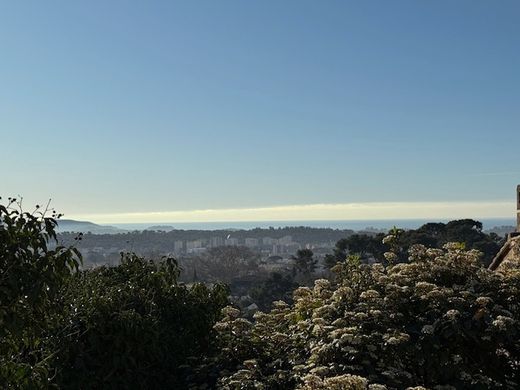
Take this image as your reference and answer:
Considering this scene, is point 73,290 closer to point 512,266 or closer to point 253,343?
point 253,343

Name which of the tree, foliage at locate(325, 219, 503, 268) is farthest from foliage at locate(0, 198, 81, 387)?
the tree

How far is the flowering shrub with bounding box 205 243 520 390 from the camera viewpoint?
6.45m

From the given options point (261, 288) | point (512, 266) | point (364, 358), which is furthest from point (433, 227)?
point (364, 358)

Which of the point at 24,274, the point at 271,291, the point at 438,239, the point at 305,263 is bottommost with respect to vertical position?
the point at 271,291

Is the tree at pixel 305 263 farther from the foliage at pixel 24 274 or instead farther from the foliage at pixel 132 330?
the foliage at pixel 24 274

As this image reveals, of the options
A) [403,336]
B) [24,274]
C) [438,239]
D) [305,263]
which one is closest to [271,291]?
[305,263]

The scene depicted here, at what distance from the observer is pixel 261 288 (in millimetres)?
52281

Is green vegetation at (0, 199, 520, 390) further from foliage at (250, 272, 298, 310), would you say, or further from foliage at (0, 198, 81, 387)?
foliage at (250, 272, 298, 310)

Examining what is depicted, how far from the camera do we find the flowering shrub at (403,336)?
6.45m

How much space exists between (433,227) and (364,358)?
43.1m

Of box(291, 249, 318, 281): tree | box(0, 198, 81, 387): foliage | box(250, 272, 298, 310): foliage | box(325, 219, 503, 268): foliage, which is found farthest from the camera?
box(291, 249, 318, 281): tree

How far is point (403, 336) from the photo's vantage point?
629 cm

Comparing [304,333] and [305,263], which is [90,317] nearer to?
[304,333]

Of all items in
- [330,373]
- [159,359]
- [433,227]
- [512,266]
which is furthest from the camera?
[433,227]
